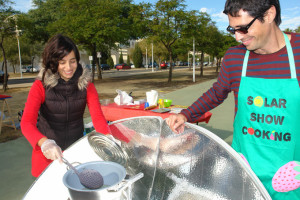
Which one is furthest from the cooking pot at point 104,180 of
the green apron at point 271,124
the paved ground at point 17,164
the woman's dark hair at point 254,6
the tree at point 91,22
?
the tree at point 91,22

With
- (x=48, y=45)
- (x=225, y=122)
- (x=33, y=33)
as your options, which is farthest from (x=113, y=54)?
(x=48, y=45)

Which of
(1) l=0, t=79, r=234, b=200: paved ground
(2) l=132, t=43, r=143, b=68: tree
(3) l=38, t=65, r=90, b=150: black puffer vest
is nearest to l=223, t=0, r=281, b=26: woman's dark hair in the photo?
(3) l=38, t=65, r=90, b=150: black puffer vest

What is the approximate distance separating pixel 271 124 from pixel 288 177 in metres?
0.25

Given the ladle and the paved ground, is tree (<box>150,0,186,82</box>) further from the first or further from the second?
the ladle

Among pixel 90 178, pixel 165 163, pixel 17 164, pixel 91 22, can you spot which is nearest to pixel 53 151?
pixel 90 178

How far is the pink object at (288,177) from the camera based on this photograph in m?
1.09

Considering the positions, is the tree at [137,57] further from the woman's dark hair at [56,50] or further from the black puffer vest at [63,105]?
the woman's dark hair at [56,50]

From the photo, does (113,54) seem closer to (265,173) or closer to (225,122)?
(225,122)

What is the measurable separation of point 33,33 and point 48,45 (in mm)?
21343

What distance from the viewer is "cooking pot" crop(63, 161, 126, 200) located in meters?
0.83

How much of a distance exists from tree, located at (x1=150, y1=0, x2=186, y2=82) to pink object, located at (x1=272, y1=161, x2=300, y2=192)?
13.4 metres

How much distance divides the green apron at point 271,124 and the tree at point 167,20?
43.5 ft

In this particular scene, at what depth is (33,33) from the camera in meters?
20.3

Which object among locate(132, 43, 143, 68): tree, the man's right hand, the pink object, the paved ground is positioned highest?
locate(132, 43, 143, 68): tree
